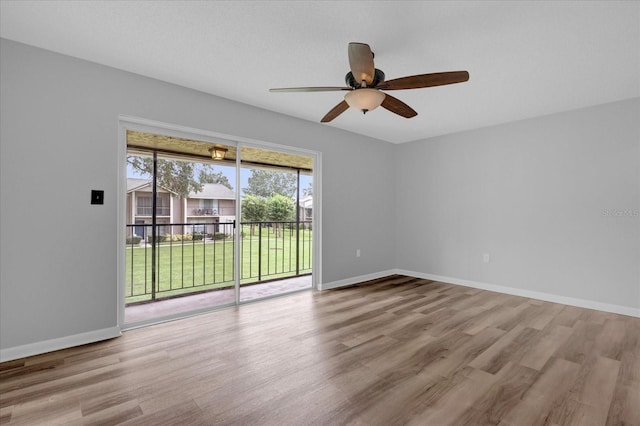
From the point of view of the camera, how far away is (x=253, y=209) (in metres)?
4.23

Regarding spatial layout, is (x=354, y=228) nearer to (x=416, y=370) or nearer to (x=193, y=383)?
(x=416, y=370)

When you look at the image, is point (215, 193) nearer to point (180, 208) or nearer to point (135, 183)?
point (180, 208)

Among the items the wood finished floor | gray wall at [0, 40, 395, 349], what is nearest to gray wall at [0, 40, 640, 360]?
gray wall at [0, 40, 395, 349]

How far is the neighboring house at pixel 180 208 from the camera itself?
9.91ft

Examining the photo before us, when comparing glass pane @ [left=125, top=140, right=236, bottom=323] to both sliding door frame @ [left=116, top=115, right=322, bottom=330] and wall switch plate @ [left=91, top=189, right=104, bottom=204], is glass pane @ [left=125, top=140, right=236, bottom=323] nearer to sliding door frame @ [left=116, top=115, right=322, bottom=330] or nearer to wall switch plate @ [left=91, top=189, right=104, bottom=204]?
sliding door frame @ [left=116, top=115, right=322, bottom=330]

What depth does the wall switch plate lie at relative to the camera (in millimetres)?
2637

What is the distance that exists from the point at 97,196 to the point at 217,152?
1286mm

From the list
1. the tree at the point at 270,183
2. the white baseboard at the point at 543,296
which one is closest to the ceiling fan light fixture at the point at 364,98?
the tree at the point at 270,183

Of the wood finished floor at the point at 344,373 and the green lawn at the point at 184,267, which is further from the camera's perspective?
the green lawn at the point at 184,267

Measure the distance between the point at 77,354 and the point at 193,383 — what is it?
116 centimetres

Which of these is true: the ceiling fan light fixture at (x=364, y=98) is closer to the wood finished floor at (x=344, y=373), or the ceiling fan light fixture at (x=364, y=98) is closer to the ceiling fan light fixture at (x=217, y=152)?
the ceiling fan light fixture at (x=217, y=152)

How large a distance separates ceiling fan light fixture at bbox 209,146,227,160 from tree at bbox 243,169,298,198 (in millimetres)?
552

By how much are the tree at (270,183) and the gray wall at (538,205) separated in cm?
223

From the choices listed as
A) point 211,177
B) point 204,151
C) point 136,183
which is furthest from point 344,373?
point 204,151
